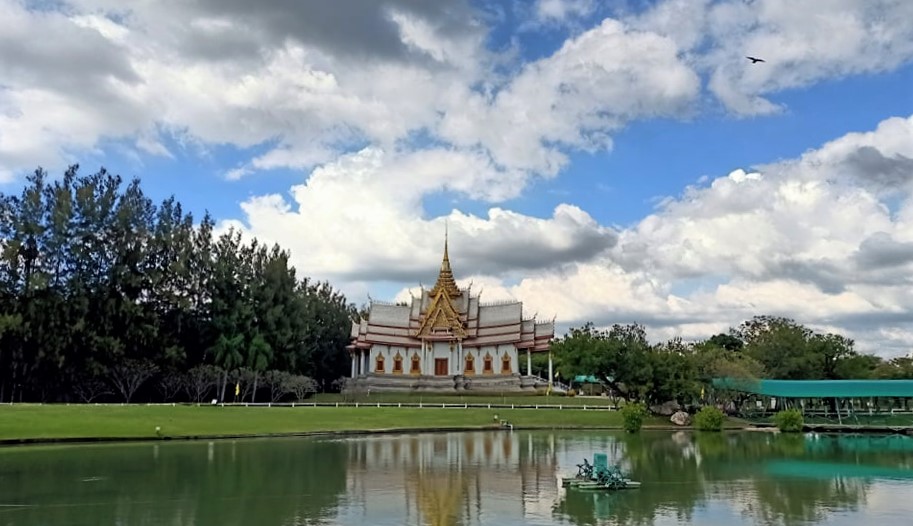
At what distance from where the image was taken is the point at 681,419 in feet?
153

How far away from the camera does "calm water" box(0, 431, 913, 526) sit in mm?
16047

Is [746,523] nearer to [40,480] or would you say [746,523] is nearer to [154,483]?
[154,483]

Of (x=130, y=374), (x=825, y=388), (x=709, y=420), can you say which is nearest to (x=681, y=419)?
(x=709, y=420)

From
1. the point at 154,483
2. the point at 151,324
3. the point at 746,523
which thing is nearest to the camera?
the point at 746,523

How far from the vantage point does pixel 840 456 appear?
30.1 metres

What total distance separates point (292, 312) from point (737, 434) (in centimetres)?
3624

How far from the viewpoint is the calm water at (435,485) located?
16047 mm

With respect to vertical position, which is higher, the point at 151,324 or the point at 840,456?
the point at 151,324

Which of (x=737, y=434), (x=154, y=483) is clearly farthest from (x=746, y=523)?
(x=737, y=434)

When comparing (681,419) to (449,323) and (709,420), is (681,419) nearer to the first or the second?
(709,420)

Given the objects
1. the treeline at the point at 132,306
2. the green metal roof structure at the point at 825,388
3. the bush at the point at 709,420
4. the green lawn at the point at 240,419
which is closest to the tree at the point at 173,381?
the treeline at the point at 132,306

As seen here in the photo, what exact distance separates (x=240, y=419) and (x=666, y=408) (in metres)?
26.5

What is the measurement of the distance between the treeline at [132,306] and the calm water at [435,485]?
22237mm

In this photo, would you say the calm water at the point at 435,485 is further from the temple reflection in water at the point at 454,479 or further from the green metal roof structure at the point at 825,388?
the green metal roof structure at the point at 825,388
